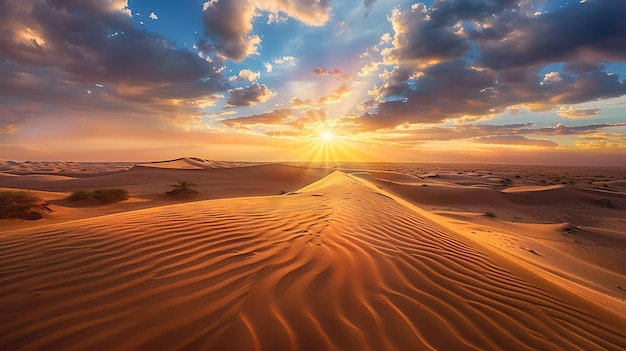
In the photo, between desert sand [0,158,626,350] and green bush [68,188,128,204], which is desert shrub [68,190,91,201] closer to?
green bush [68,188,128,204]

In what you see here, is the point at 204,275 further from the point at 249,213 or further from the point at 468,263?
the point at 468,263

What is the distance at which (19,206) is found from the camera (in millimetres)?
8492

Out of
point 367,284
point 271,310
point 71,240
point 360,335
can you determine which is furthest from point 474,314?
point 71,240

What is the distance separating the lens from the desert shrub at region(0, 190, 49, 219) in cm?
821

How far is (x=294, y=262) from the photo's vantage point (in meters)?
3.13

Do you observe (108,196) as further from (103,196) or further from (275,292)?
(275,292)

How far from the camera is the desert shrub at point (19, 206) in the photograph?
8.21 m

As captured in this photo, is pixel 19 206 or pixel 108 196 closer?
pixel 19 206

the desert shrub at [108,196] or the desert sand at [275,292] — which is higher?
the desert sand at [275,292]

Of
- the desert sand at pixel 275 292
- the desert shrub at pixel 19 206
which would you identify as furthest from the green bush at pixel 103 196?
the desert sand at pixel 275 292

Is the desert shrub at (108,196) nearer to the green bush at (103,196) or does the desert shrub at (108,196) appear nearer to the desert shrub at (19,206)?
the green bush at (103,196)

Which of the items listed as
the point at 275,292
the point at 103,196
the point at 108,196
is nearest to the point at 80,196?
the point at 103,196

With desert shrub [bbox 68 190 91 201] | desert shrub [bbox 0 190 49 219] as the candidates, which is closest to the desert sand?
desert shrub [bbox 0 190 49 219]

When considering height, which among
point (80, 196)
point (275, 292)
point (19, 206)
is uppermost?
point (275, 292)
